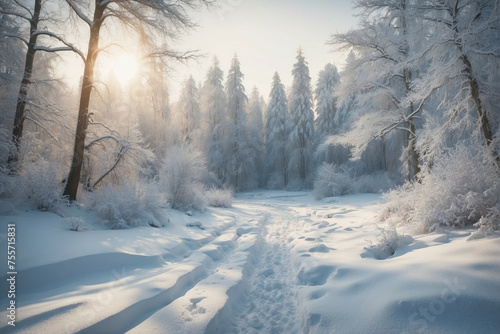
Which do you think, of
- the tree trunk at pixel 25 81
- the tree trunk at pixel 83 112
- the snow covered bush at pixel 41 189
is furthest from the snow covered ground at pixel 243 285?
the tree trunk at pixel 25 81

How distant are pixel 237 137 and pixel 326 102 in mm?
11101

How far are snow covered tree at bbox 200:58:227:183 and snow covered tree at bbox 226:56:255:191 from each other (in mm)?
756

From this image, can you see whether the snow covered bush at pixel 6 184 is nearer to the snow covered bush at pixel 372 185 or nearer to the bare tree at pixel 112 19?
the bare tree at pixel 112 19

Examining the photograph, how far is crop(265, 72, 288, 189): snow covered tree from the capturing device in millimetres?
26250

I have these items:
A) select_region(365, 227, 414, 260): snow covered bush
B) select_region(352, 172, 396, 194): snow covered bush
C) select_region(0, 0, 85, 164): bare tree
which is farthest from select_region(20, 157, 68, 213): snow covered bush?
select_region(352, 172, 396, 194): snow covered bush

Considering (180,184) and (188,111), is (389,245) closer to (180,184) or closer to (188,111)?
(180,184)

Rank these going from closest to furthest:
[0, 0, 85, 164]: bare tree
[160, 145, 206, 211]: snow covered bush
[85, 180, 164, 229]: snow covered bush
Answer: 1. [85, 180, 164, 229]: snow covered bush
2. [0, 0, 85, 164]: bare tree
3. [160, 145, 206, 211]: snow covered bush

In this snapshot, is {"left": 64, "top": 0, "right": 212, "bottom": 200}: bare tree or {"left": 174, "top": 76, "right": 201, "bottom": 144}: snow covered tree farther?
{"left": 174, "top": 76, "right": 201, "bottom": 144}: snow covered tree

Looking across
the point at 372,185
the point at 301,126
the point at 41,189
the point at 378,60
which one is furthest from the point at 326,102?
the point at 41,189

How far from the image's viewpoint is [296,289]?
3008mm

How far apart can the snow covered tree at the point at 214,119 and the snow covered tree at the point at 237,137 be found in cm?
76

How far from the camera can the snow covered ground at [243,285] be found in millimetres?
1836

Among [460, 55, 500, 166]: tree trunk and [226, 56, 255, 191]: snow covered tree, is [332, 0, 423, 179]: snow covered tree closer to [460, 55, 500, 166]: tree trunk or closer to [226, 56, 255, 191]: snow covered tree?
[460, 55, 500, 166]: tree trunk

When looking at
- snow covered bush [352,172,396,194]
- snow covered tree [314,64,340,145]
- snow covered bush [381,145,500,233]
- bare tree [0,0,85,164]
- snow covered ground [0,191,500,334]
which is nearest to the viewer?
snow covered ground [0,191,500,334]
